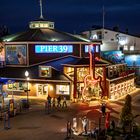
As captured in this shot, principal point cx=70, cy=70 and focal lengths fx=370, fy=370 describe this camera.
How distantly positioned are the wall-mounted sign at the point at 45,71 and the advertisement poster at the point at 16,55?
6190 millimetres

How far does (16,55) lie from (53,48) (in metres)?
5.98

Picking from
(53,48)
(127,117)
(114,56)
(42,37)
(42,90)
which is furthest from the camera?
(114,56)

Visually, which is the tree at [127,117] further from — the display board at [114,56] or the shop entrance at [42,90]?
the display board at [114,56]

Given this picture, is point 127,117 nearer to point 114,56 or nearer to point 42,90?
point 42,90

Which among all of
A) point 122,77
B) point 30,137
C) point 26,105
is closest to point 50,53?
point 122,77

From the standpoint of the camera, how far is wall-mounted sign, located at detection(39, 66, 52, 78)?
2061 inches

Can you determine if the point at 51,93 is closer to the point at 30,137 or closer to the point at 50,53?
the point at 50,53

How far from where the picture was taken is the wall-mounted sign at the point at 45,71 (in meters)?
52.3

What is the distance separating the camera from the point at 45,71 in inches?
2074

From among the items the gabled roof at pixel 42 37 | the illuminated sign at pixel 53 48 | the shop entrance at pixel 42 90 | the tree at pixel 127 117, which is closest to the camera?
the tree at pixel 127 117

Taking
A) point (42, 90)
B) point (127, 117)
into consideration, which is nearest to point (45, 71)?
point (42, 90)

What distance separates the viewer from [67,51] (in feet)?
196

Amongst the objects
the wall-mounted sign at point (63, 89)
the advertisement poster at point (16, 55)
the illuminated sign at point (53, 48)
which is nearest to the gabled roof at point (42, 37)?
the illuminated sign at point (53, 48)

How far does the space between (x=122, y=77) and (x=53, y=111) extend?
643 inches
